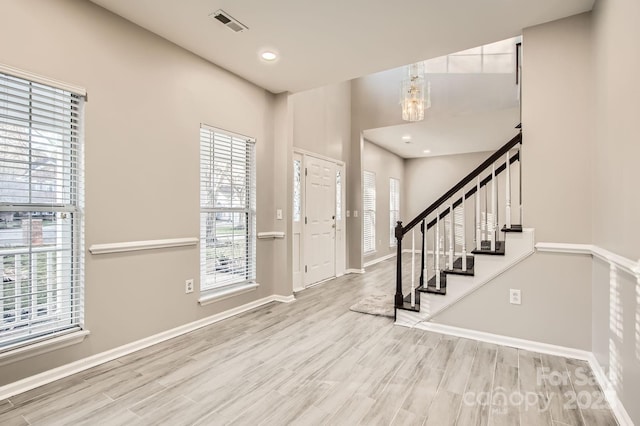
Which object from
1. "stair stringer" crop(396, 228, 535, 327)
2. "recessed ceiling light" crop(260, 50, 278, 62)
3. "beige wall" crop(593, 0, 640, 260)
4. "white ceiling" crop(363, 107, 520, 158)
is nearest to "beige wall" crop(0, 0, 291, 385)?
"recessed ceiling light" crop(260, 50, 278, 62)

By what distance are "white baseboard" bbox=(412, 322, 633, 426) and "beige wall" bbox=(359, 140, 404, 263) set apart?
3.76m

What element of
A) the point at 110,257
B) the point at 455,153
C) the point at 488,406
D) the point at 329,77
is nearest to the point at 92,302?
the point at 110,257

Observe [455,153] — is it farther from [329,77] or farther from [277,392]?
[277,392]

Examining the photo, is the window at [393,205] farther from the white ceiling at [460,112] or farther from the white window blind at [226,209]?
the white window blind at [226,209]

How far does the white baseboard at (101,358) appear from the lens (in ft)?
6.67

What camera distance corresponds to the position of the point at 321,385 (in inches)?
84.0

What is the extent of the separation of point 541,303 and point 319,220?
3.22 m

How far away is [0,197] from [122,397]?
1463 millimetres

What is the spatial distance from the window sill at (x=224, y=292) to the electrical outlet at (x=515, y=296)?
8.82 ft

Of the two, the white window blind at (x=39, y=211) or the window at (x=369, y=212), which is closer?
the white window blind at (x=39, y=211)

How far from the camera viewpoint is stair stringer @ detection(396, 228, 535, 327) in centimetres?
271

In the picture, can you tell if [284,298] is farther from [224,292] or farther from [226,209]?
[226,209]

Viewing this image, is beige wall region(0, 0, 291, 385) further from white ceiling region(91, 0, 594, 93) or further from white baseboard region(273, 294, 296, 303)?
white baseboard region(273, 294, 296, 303)

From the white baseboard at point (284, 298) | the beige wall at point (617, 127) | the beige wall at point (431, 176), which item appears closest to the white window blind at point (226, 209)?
the white baseboard at point (284, 298)
